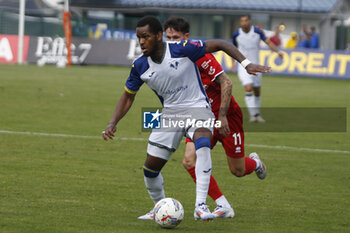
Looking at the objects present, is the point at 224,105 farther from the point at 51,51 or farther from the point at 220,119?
the point at 51,51

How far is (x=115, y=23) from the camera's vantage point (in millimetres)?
38938

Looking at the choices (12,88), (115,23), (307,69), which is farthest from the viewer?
(115,23)

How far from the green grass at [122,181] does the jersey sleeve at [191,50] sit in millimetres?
1625

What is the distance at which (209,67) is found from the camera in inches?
283

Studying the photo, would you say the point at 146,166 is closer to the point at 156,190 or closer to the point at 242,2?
the point at 156,190

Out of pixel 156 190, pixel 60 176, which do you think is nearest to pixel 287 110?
pixel 60 176

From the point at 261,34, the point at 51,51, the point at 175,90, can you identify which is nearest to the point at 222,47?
the point at 175,90

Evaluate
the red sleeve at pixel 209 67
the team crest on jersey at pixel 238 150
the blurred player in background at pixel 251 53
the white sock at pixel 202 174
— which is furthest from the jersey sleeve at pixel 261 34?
the white sock at pixel 202 174

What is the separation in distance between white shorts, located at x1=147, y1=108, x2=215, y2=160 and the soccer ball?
499mm

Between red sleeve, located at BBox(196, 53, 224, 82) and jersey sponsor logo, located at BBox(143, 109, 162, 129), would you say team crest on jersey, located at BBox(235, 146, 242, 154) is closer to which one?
red sleeve, located at BBox(196, 53, 224, 82)

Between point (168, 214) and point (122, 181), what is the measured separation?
2464 mm

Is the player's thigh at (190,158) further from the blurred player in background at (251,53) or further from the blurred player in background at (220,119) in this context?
the blurred player in background at (251,53)

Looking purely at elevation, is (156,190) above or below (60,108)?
above

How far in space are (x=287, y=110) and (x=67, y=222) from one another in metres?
13.3
